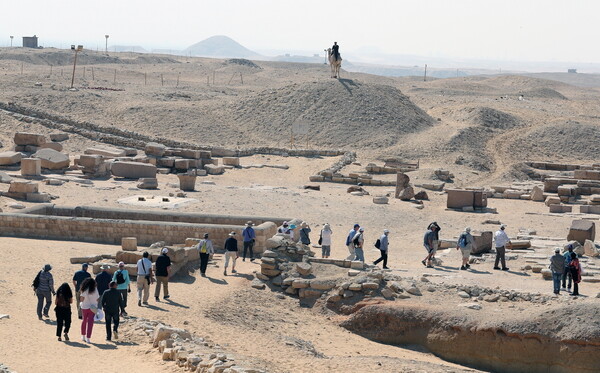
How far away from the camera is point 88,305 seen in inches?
544

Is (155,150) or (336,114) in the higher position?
(336,114)

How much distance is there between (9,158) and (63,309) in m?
21.5

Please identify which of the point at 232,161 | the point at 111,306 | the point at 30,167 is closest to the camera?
the point at 111,306

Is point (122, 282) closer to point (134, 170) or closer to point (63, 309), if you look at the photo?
point (63, 309)

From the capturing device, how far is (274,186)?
3375 cm

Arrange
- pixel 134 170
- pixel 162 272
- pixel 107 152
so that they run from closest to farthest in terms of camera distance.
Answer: pixel 162 272
pixel 134 170
pixel 107 152

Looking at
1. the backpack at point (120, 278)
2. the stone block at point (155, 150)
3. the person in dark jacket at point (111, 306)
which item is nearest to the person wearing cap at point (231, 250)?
the backpack at point (120, 278)

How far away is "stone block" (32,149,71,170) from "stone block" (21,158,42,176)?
126 cm

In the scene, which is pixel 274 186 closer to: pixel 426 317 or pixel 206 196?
pixel 206 196

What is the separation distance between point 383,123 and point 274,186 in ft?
44.3

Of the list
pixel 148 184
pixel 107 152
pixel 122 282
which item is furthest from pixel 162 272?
pixel 107 152

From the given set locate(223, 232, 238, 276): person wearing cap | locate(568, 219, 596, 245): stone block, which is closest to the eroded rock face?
locate(223, 232, 238, 276): person wearing cap

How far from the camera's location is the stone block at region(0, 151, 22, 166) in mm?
33625

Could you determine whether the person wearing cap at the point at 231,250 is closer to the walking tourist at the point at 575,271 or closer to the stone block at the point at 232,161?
the walking tourist at the point at 575,271
